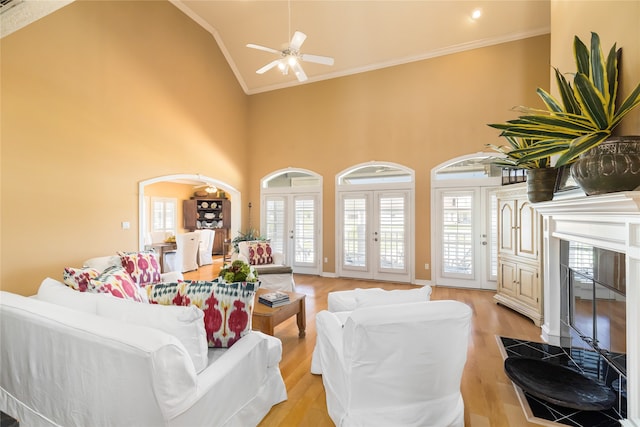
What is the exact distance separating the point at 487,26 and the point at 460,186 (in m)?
2.91

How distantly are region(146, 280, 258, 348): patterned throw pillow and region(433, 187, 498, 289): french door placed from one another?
193 inches

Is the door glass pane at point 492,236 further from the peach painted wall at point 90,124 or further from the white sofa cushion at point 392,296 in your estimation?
the peach painted wall at point 90,124

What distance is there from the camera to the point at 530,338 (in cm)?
343

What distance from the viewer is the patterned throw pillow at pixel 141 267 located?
3.90m

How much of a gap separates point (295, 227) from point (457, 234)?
3642 millimetres

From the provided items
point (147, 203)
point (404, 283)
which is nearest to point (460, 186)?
point (404, 283)

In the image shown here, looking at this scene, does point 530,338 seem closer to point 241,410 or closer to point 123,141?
point 241,410

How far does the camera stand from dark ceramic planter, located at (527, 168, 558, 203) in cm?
298

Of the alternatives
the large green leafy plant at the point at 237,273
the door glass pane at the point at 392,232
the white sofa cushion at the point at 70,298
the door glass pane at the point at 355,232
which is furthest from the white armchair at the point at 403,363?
the door glass pane at the point at 355,232

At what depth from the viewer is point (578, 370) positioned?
264cm

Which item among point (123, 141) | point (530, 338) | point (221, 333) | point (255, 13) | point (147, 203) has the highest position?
point (255, 13)

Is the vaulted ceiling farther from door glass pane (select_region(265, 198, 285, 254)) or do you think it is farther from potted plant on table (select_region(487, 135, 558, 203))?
potted plant on table (select_region(487, 135, 558, 203))

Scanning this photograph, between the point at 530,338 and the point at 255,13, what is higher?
the point at 255,13

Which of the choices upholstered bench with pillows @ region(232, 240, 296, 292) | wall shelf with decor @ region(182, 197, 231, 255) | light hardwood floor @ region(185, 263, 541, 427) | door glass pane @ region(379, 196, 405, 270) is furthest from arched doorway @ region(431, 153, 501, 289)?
wall shelf with decor @ region(182, 197, 231, 255)
